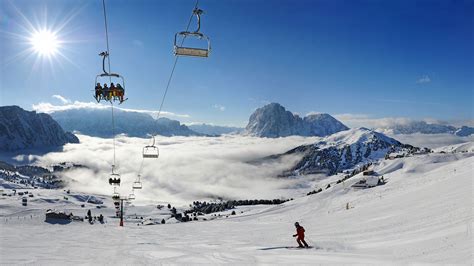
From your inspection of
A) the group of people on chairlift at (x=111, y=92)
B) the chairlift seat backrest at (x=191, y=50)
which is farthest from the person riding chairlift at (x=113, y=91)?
the chairlift seat backrest at (x=191, y=50)

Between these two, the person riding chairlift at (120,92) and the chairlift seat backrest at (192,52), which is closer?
the chairlift seat backrest at (192,52)

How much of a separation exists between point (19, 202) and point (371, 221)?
6333 inches

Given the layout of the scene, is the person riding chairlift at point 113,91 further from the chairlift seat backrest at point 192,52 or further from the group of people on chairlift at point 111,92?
the chairlift seat backrest at point 192,52

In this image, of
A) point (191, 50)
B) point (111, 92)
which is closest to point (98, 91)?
point (111, 92)

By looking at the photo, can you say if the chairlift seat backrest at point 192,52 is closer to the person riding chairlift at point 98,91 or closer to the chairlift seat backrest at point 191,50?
the chairlift seat backrest at point 191,50

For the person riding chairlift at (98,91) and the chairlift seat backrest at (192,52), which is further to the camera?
the person riding chairlift at (98,91)

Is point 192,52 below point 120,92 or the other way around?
the other way around

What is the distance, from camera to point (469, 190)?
30.4m

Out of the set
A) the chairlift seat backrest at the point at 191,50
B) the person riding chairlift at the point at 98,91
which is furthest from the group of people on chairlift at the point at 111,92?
the chairlift seat backrest at the point at 191,50

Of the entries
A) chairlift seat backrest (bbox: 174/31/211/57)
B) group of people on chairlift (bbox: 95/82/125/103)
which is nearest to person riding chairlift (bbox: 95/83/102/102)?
group of people on chairlift (bbox: 95/82/125/103)

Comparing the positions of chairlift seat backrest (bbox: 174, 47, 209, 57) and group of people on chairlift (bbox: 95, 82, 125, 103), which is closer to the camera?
chairlift seat backrest (bbox: 174, 47, 209, 57)

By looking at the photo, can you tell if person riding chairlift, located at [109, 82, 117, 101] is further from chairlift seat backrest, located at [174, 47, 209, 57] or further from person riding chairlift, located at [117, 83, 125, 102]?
chairlift seat backrest, located at [174, 47, 209, 57]

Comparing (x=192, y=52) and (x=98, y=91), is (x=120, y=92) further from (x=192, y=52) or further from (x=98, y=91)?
(x=192, y=52)

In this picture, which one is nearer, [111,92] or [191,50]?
[191,50]
